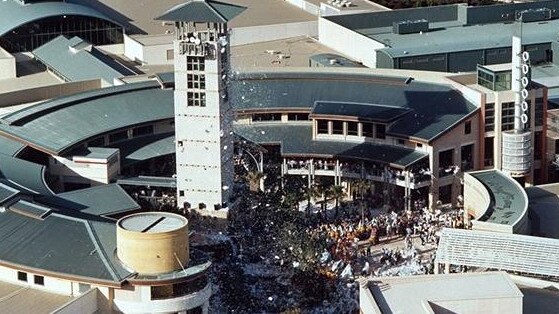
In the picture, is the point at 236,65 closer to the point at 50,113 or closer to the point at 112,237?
the point at 50,113

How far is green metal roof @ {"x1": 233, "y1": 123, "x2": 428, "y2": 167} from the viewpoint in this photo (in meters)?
85.9

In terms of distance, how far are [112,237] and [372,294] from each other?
13037 millimetres

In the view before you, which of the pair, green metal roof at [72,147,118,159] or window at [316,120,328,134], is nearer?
green metal roof at [72,147,118,159]

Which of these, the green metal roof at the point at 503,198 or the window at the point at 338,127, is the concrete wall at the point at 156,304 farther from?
the window at the point at 338,127

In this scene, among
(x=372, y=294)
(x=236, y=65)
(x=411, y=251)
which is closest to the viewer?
(x=372, y=294)

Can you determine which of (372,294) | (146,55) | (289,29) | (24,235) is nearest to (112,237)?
(24,235)

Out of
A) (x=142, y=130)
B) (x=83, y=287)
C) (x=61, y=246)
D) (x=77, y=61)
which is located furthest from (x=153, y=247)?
(x=77, y=61)

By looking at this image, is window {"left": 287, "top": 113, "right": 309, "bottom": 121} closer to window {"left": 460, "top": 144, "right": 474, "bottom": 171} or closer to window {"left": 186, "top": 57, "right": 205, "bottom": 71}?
window {"left": 460, "top": 144, "right": 474, "bottom": 171}

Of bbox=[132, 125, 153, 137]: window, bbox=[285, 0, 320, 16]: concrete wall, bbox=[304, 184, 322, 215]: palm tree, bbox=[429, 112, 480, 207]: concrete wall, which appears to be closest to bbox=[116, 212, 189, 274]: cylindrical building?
bbox=[304, 184, 322, 215]: palm tree

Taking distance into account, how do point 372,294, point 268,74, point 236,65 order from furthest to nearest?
1. point 236,65
2. point 268,74
3. point 372,294

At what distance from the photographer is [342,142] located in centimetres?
8888

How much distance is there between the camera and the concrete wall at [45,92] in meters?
96.4

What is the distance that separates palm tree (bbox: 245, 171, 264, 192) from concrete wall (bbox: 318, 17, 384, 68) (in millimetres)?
22587

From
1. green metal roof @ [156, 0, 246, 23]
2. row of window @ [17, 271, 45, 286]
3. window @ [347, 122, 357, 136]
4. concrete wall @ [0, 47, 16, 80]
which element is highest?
green metal roof @ [156, 0, 246, 23]
